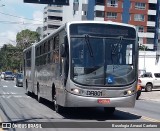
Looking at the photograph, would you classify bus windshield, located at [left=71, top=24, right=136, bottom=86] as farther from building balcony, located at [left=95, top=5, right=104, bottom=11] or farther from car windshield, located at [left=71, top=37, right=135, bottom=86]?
building balcony, located at [left=95, top=5, right=104, bottom=11]

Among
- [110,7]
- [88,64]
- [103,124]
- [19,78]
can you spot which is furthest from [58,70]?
[110,7]

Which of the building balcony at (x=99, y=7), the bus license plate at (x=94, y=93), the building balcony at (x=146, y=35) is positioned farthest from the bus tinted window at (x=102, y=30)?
the building balcony at (x=146, y=35)

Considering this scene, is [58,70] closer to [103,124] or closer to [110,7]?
[103,124]

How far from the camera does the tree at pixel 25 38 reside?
117494 millimetres

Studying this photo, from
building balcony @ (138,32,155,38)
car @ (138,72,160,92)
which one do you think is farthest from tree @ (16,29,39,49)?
car @ (138,72,160,92)

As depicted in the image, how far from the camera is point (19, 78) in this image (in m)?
48.8

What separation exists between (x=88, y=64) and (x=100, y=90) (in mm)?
971

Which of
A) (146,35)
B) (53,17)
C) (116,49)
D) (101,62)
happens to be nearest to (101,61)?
(101,62)

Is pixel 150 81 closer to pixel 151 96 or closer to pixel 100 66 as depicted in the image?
pixel 151 96

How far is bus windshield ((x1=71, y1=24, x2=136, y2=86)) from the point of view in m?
14.5

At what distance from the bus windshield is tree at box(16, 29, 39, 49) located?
10174 cm

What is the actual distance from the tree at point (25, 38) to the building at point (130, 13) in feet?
85.3

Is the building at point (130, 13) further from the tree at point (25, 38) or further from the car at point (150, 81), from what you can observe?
the car at point (150, 81)

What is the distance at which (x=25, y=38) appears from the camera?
121188 mm
